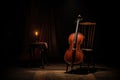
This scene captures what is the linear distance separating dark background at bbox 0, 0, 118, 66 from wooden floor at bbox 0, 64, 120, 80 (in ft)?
5.43

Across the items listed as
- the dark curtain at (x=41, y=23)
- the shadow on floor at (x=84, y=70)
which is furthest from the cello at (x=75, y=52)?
the dark curtain at (x=41, y=23)

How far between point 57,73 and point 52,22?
9.10 feet

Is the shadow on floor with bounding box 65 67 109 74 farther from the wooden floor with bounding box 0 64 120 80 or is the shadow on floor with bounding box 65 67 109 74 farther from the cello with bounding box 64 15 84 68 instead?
the cello with bounding box 64 15 84 68

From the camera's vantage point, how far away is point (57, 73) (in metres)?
7.66

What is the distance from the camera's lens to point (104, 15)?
1043 cm

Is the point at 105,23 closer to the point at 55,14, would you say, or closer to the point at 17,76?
the point at 55,14

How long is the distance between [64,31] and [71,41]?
9.20ft

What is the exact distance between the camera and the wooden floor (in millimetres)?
7154

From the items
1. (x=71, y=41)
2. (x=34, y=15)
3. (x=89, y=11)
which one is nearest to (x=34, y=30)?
(x=34, y=15)

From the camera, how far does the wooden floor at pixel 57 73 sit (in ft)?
23.5

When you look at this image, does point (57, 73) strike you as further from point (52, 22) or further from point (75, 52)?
point (52, 22)

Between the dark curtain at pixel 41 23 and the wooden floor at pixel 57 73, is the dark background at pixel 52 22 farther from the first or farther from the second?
the wooden floor at pixel 57 73

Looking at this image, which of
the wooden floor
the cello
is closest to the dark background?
the wooden floor

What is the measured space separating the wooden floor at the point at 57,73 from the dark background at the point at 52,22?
1.65m
